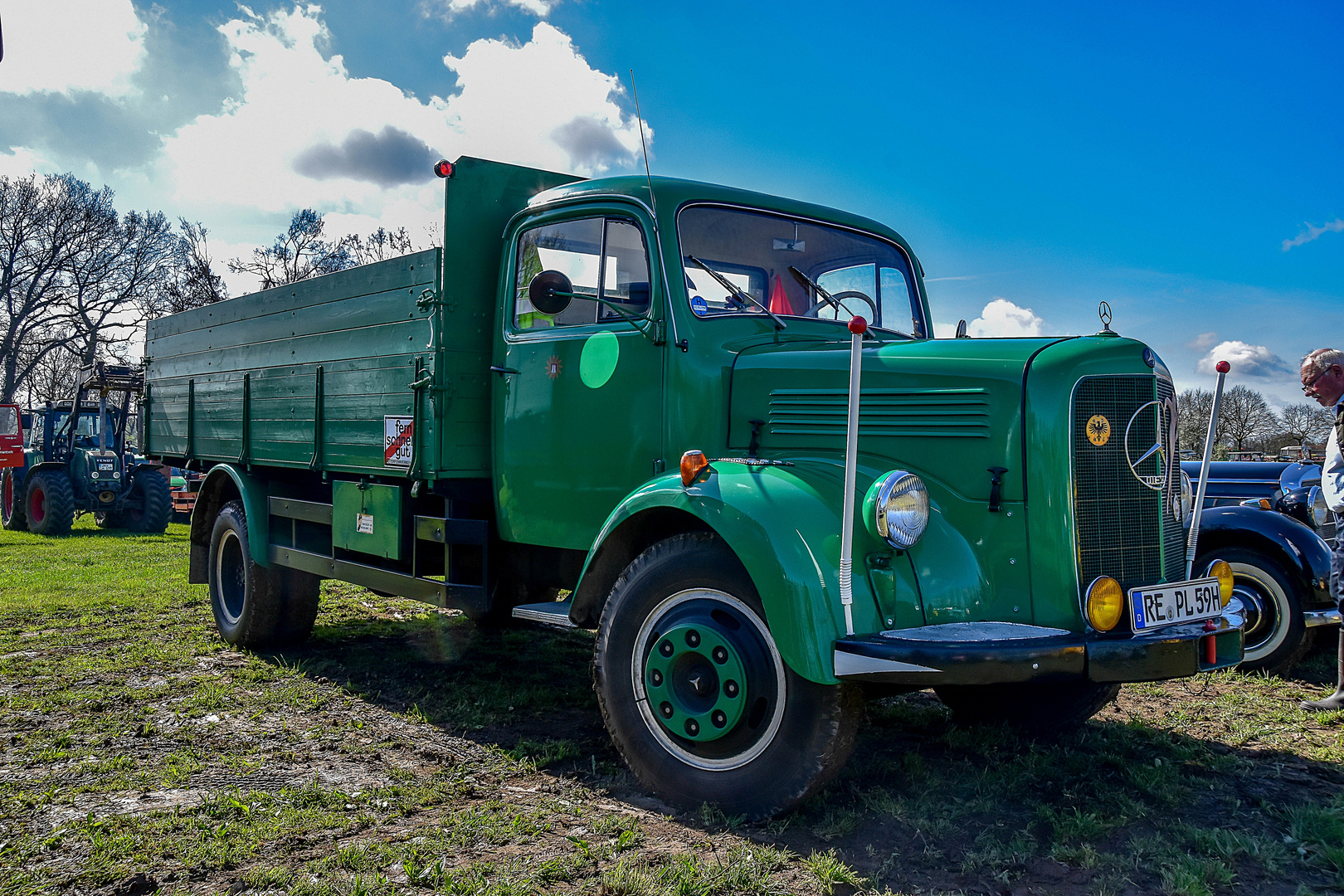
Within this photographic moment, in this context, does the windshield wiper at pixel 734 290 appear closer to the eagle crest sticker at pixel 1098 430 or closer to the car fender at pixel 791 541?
the car fender at pixel 791 541

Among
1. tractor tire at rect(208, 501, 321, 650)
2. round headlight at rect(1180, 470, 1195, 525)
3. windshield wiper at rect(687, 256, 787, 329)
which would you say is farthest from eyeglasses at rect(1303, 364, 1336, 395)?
tractor tire at rect(208, 501, 321, 650)

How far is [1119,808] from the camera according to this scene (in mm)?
3455

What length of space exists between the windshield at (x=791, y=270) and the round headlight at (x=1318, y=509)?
3638 millimetres

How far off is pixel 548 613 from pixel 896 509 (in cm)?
163

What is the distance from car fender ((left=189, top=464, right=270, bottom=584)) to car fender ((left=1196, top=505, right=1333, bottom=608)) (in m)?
5.92

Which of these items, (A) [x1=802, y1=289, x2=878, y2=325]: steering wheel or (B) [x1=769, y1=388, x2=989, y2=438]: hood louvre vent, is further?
(A) [x1=802, y1=289, x2=878, y2=325]: steering wheel

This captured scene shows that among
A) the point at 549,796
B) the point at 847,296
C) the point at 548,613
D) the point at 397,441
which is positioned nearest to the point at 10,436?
the point at 397,441

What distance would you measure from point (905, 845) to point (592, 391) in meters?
2.25

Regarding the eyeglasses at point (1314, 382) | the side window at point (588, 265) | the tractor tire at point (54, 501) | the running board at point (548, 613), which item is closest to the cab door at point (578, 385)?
the side window at point (588, 265)

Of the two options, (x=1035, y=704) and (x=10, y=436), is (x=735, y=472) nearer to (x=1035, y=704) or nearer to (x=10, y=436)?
(x=1035, y=704)

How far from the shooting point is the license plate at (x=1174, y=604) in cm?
320

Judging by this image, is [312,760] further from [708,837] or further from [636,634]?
[708,837]

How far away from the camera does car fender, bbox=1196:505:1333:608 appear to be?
18.4ft

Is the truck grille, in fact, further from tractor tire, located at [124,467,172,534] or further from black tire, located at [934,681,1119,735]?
tractor tire, located at [124,467,172,534]
